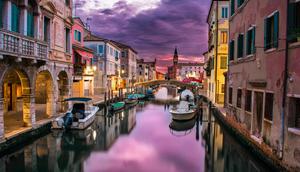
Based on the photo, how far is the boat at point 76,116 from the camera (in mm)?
14167

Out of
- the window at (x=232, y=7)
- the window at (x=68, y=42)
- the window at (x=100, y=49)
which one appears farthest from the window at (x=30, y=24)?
the window at (x=100, y=49)

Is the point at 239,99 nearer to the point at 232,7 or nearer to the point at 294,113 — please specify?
the point at 232,7

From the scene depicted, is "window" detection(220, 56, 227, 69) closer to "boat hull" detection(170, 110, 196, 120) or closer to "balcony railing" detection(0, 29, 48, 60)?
"boat hull" detection(170, 110, 196, 120)

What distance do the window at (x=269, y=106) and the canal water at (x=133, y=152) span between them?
72.4 inches

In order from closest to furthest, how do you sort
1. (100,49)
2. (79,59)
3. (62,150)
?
(62,150) → (79,59) → (100,49)

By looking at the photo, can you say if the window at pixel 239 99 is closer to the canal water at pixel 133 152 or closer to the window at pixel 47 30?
the canal water at pixel 133 152

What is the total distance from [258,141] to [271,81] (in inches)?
104

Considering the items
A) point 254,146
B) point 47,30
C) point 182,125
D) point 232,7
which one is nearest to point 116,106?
point 182,125

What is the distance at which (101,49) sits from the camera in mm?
34781

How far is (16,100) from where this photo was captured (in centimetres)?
1809

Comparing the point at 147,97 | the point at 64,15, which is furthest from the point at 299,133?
the point at 147,97

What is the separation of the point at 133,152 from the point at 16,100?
11094 mm

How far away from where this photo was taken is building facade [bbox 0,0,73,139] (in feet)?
33.7

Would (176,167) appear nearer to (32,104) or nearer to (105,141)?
(105,141)
